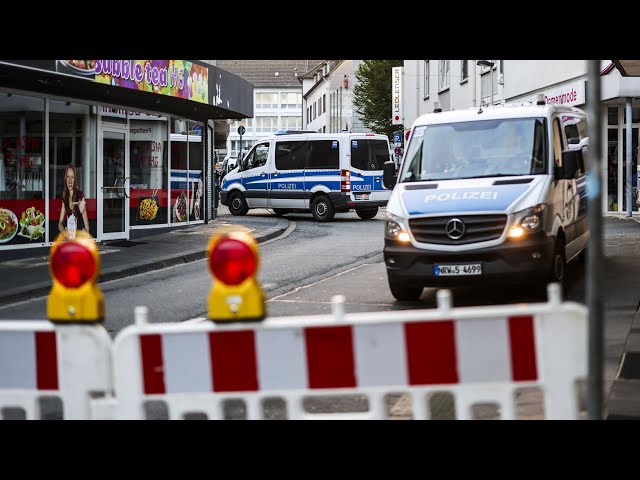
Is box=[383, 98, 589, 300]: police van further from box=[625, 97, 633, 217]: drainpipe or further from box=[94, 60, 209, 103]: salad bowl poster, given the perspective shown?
box=[625, 97, 633, 217]: drainpipe

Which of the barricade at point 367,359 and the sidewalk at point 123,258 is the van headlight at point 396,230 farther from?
the barricade at point 367,359

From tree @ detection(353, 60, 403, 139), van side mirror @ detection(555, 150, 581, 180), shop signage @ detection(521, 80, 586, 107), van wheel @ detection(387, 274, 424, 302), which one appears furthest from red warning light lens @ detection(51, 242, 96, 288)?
tree @ detection(353, 60, 403, 139)

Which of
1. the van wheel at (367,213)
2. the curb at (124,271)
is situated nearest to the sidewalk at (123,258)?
the curb at (124,271)

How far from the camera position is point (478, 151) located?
11734 millimetres

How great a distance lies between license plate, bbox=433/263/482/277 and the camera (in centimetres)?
1041

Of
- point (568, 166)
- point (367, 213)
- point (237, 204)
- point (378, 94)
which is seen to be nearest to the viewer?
point (568, 166)

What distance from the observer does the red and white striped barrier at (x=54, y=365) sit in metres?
4.30

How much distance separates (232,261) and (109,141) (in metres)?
17.4

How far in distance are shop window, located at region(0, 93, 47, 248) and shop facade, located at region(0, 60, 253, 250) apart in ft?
0.06

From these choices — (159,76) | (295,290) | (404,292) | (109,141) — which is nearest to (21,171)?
(109,141)

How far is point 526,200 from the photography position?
35.0 feet

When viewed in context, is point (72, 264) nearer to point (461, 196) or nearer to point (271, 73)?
point (461, 196)

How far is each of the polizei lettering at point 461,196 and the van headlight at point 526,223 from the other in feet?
1.10
